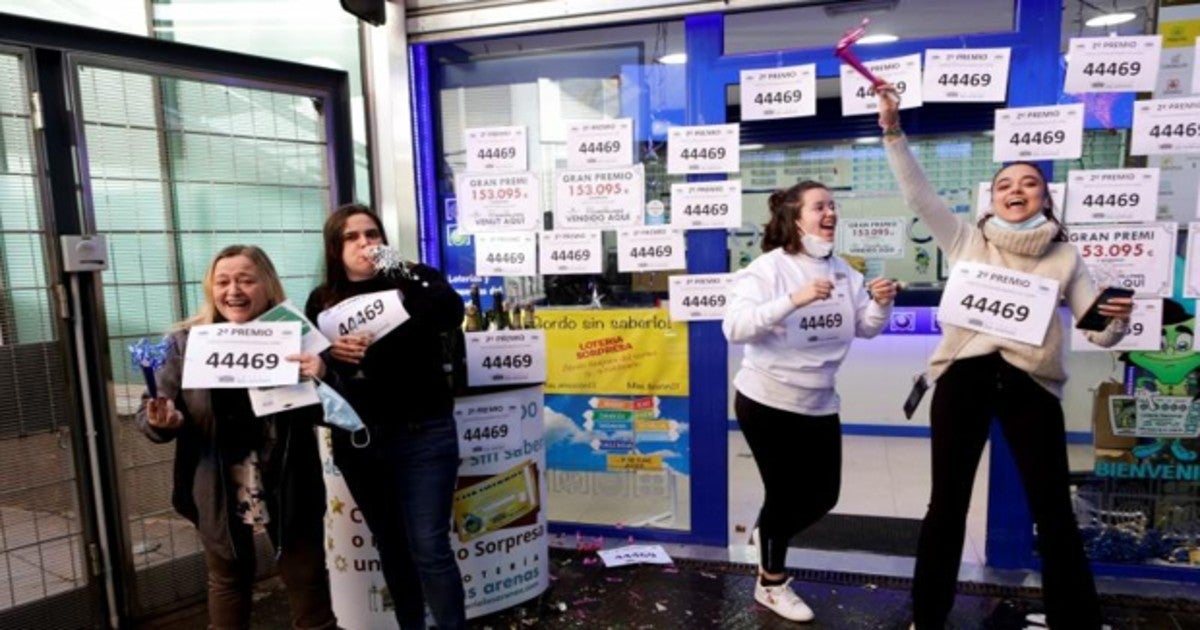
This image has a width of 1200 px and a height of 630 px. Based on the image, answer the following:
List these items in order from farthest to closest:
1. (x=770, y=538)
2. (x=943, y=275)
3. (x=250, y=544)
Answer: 1. (x=943, y=275)
2. (x=770, y=538)
3. (x=250, y=544)

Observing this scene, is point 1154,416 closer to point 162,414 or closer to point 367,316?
point 367,316

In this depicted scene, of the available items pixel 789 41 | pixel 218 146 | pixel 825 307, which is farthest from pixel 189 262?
pixel 789 41

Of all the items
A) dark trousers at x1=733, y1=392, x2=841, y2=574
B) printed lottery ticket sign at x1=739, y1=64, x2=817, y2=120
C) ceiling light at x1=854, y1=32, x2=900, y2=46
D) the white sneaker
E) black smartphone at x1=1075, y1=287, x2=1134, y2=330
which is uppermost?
ceiling light at x1=854, y1=32, x2=900, y2=46

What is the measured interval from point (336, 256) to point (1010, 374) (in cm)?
209

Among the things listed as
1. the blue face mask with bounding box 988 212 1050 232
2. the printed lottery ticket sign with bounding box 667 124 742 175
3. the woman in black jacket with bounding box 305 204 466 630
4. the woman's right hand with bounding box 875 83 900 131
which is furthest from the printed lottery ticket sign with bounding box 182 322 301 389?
the blue face mask with bounding box 988 212 1050 232

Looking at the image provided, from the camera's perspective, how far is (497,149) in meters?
3.38

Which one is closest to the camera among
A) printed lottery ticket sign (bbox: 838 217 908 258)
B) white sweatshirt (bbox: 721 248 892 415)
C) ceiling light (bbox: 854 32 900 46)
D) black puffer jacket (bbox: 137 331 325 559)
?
black puffer jacket (bbox: 137 331 325 559)

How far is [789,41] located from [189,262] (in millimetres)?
2801

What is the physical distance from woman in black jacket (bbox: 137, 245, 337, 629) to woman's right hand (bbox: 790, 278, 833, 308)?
1.45 meters

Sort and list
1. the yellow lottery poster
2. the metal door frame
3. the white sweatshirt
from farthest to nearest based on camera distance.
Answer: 1. the yellow lottery poster
2. the metal door frame
3. the white sweatshirt

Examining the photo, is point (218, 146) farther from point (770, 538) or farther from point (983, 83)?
point (983, 83)

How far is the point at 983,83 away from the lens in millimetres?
2783

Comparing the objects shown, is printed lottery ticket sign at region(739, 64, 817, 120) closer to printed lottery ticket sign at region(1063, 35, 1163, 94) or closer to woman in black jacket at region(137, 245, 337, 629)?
printed lottery ticket sign at region(1063, 35, 1163, 94)

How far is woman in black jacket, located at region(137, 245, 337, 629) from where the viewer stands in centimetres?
207
